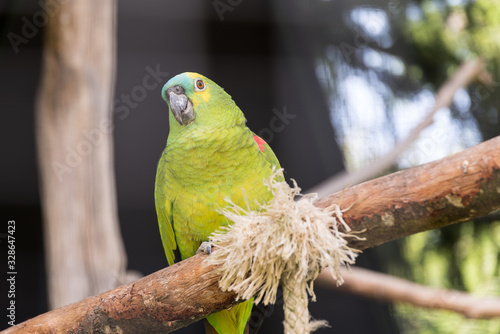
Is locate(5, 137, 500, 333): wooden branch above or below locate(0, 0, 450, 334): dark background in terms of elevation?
below

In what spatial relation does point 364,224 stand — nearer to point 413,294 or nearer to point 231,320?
point 231,320

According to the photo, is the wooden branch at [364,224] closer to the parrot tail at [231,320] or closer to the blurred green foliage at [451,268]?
the parrot tail at [231,320]

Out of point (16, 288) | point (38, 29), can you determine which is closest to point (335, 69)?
point (38, 29)

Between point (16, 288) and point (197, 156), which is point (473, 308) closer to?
point (197, 156)

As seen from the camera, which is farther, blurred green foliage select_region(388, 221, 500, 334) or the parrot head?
blurred green foliage select_region(388, 221, 500, 334)

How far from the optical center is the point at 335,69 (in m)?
1.47

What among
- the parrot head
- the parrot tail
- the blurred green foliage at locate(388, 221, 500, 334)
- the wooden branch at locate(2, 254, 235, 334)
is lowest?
the blurred green foliage at locate(388, 221, 500, 334)

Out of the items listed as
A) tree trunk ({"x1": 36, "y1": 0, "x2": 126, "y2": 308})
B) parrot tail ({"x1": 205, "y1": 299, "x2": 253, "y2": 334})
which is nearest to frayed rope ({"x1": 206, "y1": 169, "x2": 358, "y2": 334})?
parrot tail ({"x1": 205, "y1": 299, "x2": 253, "y2": 334})

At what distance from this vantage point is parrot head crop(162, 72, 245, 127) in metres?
0.99

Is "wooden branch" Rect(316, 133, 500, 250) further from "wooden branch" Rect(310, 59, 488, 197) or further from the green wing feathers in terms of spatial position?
"wooden branch" Rect(310, 59, 488, 197)

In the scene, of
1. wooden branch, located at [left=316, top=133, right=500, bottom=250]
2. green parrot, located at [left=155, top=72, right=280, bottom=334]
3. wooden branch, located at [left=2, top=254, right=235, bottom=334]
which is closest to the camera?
wooden branch, located at [left=316, top=133, right=500, bottom=250]

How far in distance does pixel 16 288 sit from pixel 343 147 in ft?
3.55

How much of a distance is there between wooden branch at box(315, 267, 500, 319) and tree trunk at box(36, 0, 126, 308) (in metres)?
0.72

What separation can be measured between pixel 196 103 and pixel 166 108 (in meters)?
0.30
